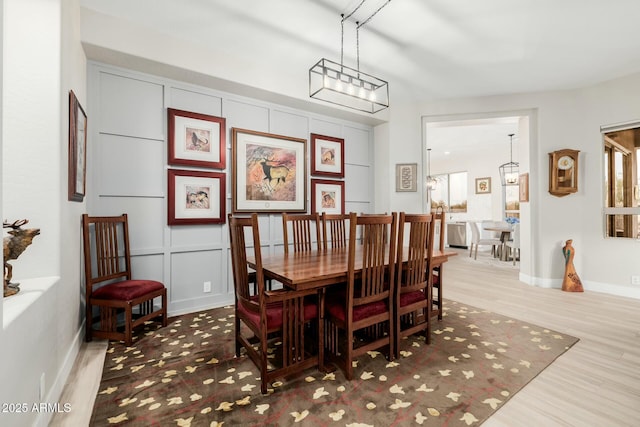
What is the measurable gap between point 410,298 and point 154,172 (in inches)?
112

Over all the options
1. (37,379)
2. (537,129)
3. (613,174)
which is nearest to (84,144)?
(37,379)

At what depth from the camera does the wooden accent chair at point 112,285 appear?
2361 millimetres

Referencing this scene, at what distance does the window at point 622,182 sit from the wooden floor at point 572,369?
3.15 feet

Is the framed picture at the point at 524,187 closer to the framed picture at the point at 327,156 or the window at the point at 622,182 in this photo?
the window at the point at 622,182

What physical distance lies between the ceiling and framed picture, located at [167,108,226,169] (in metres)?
0.76

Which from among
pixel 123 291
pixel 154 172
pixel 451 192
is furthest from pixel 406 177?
pixel 451 192

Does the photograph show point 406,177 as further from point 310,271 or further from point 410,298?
point 310,271

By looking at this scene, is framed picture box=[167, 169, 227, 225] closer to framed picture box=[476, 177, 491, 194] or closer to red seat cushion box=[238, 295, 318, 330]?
red seat cushion box=[238, 295, 318, 330]

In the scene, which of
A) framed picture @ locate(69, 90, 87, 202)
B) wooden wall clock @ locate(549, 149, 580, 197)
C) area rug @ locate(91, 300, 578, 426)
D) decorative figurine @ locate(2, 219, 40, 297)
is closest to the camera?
decorative figurine @ locate(2, 219, 40, 297)

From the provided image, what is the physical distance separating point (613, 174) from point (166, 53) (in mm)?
5788

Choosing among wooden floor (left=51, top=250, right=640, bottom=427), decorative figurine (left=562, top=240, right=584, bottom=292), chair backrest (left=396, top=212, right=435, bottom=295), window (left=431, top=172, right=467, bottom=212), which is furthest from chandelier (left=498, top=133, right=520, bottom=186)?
chair backrest (left=396, top=212, right=435, bottom=295)

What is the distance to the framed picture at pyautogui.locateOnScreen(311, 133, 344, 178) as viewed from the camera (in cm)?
415

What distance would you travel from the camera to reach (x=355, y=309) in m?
2.03

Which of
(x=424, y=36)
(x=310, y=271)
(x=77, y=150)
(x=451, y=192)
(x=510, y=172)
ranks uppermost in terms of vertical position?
(x=424, y=36)
